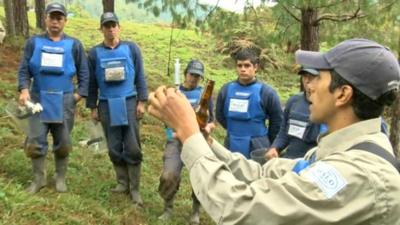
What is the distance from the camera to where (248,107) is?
5.48 m

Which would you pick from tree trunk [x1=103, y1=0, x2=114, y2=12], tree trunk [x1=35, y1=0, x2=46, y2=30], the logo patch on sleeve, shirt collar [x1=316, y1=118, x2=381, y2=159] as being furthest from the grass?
the logo patch on sleeve

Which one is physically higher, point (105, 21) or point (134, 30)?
point (105, 21)

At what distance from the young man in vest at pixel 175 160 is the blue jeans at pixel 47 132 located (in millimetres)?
1105

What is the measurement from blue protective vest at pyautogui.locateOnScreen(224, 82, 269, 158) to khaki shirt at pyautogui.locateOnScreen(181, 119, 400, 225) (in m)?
3.56

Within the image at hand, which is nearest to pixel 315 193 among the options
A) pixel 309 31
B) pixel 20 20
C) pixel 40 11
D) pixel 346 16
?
pixel 309 31

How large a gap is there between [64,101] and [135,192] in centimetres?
137

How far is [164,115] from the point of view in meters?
2.00

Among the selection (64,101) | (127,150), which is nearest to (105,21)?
(64,101)

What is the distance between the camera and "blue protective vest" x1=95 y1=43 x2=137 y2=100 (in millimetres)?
5766

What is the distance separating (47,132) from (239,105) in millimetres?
2111

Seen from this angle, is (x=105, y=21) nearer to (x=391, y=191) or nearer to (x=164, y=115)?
(x=164, y=115)

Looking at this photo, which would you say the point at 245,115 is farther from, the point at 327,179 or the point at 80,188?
the point at 327,179

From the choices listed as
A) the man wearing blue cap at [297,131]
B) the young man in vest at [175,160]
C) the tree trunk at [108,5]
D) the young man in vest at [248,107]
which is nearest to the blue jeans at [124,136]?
the young man in vest at [175,160]

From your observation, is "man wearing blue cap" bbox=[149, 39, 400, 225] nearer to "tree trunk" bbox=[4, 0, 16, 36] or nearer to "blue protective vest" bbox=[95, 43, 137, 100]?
"blue protective vest" bbox=[95, 43, 137, 100]
